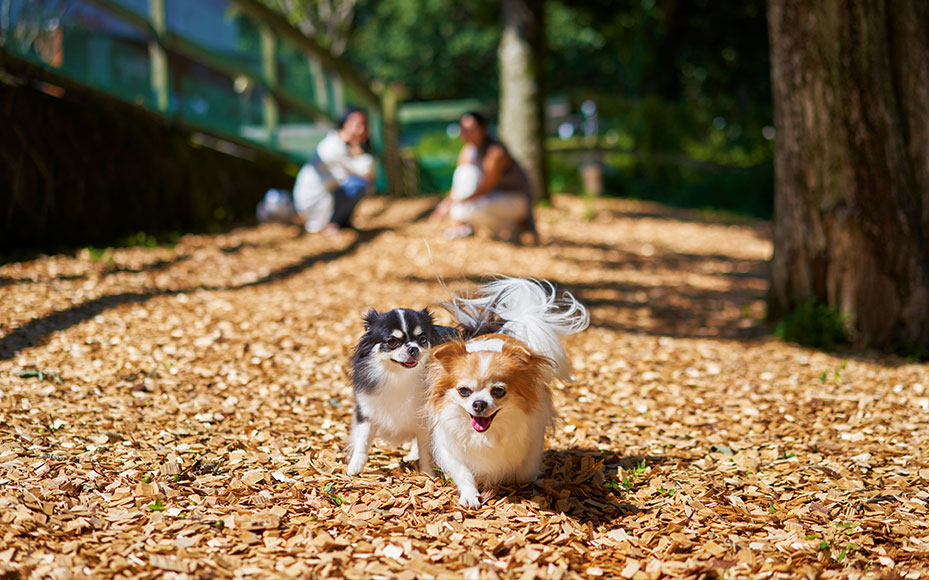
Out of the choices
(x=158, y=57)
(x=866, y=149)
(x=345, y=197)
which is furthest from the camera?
(x=345, y=197)

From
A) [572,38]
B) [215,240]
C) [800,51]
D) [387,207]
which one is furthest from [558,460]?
[572,38]

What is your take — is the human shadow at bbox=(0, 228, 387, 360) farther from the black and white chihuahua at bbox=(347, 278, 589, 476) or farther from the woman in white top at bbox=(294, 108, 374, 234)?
the black and white chihuahua at bbox=(347, 278, 589, 476)

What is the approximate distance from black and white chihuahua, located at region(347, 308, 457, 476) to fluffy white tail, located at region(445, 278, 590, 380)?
141 mm

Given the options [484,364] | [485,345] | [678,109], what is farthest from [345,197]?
[678,109]

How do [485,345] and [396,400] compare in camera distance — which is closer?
[485,345]

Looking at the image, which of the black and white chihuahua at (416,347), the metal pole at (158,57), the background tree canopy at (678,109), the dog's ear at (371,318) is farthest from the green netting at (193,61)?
the black and white chihuahua at (416,347)

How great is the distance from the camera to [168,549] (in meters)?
2.74

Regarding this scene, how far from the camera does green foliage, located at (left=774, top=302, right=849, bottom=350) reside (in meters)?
5.65

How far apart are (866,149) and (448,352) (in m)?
3.65

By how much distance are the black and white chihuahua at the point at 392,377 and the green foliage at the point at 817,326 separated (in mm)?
3255

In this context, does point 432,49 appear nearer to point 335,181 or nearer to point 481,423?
point 335,181

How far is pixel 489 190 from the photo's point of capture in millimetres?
9586

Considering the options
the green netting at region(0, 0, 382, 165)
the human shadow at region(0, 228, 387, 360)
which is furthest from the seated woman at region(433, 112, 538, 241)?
the green netting at region(0, 0, 382, 165)

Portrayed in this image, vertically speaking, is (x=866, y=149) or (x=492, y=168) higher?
(x=492, y=168)
